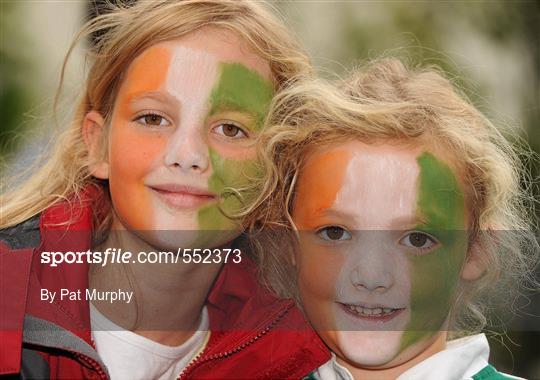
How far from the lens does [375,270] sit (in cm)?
133

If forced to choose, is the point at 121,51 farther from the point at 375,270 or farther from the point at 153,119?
the point at 375,270

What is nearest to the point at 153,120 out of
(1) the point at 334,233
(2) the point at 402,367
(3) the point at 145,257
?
(3) the point at 145,257

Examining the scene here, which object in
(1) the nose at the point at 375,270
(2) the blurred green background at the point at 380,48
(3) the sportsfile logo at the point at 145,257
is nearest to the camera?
(1) the nose at the point at 375,270

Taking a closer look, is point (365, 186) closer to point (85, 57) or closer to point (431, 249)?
point (431, 249)

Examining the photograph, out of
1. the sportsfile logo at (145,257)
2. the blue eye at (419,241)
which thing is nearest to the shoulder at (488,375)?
the blue eye at (419,241)

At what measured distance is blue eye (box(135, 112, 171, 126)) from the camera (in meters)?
1.41

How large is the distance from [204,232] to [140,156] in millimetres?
164

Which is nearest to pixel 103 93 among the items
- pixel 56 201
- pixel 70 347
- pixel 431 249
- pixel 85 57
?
pixel 85 57

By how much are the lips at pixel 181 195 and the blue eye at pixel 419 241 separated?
1.07 feet

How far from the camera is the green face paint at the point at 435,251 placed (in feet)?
4.40

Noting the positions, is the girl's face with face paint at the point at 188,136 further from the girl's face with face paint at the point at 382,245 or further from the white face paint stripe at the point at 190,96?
the girl's face with face paint at the point at 382,245

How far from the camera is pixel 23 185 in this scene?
161 cm

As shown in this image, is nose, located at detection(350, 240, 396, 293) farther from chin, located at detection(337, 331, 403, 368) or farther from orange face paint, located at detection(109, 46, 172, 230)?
orange face paint, located at detection(109, 46, 172, 230)

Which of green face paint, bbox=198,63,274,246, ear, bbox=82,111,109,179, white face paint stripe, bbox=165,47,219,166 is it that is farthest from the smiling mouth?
ear, bbox=82,111,109,179
